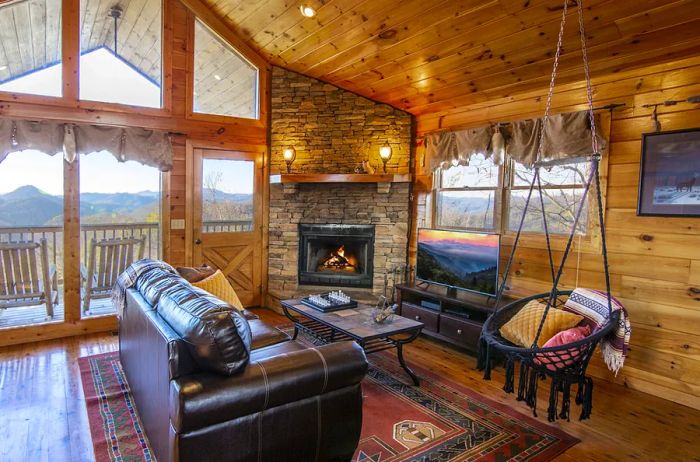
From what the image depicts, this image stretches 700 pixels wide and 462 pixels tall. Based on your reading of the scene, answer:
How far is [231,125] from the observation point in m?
5.11

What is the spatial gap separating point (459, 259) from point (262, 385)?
110 inches

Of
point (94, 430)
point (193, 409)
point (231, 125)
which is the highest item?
point (231, 125)

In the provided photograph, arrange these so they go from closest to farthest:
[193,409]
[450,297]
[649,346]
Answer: [193,409] < [649,346] < [450,297]

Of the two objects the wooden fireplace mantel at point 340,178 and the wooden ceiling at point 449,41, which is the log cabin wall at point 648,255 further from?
the wooden fireplace mantel at point 340,178

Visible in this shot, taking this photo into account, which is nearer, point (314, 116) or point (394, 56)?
point (394, 56)

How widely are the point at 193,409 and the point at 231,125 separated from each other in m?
3.99

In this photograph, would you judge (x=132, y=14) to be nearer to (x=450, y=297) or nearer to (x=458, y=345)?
(x=450, y=297)

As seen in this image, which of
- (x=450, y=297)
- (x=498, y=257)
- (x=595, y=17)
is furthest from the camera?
(x=450, y=297)

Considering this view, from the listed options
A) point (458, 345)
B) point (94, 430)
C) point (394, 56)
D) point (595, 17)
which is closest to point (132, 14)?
point (394, 56)

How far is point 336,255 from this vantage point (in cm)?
539

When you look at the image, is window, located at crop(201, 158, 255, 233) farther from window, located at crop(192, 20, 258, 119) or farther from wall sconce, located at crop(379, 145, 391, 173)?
wall sconce, located at crop(379, 145, 391, 173)

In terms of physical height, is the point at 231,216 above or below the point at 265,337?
above

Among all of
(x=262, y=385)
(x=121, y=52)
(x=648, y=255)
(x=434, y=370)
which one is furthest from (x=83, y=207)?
(x=648, y=255)

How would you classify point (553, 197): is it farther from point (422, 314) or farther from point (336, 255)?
point (336, 255)
